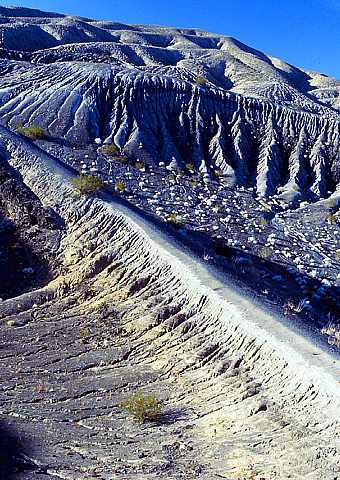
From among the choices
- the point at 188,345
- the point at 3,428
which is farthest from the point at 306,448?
the point at 3,428

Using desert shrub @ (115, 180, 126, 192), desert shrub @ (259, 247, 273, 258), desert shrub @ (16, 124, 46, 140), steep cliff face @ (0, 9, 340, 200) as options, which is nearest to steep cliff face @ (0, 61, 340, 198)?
steep cliff face @ (0, 9, 340, 200)

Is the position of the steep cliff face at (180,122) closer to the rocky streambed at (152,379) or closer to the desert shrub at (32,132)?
the desert shrub at (32,132)

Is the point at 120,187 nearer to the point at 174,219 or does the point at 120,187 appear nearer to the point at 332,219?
the point at 174,219

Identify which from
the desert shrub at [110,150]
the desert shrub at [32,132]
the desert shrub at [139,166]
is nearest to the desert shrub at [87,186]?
the desert shrub at [139,166]

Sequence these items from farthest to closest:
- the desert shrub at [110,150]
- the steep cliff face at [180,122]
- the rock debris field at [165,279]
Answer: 1. the steep cliff face at [180,122]
2. the desert shrub at [110,150]
3. the rock debris field at [165,279]

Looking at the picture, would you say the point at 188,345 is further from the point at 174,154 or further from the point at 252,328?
the point at 174,154

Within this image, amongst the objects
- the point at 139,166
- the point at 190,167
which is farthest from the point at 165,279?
the point at 190,167

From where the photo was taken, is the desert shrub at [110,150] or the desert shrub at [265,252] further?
the desert shrub at [110,150]
